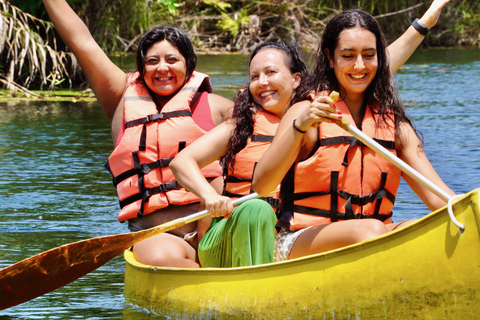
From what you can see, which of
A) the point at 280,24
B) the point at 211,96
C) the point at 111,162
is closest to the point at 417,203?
the point at 211,96

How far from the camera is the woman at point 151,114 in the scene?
382 centimetres

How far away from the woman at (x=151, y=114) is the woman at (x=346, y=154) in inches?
31.1

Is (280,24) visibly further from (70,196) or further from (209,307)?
(209,307)

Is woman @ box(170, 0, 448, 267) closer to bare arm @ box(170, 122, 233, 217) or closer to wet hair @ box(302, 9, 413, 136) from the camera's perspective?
bare arm @ box(170, 122, 233, 217)

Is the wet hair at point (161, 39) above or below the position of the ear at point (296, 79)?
above

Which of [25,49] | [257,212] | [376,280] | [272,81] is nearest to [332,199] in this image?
[257,212]

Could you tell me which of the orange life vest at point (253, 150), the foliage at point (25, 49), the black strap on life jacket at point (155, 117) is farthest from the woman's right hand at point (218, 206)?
the foliage at point (25, 49)

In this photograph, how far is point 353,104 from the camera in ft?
10.6

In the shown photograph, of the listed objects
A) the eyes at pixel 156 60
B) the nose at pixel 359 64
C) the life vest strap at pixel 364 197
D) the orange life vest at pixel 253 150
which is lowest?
the life vest strap at pixel 364 197

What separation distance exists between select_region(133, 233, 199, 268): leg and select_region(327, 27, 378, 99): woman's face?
1037mm

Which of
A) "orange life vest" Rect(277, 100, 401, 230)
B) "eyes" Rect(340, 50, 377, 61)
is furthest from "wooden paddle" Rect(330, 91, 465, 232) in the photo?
"eyes" Rect(340, 50, 377, 61)

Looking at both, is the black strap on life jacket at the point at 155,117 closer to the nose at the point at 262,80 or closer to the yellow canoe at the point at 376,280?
the nose at the point at 262,80

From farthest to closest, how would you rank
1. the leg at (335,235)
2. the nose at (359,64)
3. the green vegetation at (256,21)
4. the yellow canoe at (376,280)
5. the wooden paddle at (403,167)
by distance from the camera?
the green vegetation at (256,21) < the nose at (359,64) < the leg at (335,235) < the wooden paddle at (403,167) < the yellow canoe at (376,280)

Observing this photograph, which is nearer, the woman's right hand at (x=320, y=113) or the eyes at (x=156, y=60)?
the woman's right hand at (x=320, y=113)
